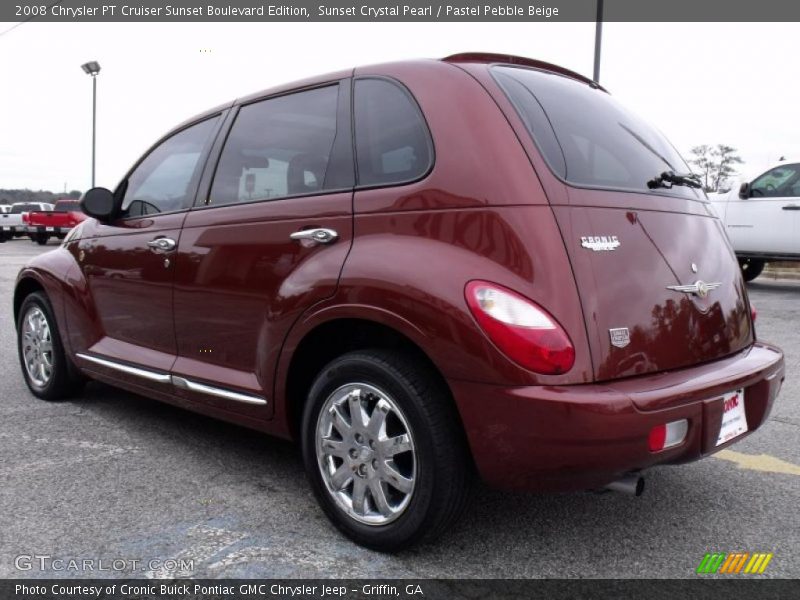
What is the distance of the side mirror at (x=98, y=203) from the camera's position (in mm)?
4023

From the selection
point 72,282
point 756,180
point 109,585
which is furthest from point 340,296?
point 756,180

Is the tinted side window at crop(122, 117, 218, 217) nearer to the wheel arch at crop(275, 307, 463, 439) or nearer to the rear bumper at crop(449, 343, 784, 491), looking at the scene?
the wheel arch at crop(275, 307, 463, 439)

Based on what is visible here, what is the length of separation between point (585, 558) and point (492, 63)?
184cm

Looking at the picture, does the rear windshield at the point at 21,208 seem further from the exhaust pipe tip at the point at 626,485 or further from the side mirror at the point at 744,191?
the exhaust pipe tip at the point at 626,485

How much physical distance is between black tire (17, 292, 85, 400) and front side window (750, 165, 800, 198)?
10420 millimetres

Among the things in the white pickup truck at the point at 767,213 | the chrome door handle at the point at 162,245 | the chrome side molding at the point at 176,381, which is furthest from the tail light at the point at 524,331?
the white pickup truck at the point at 767,213

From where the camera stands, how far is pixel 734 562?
2.58 m

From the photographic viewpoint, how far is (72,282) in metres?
4.29

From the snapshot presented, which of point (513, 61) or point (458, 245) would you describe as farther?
point (513, 61)

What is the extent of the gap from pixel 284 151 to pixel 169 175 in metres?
0.97

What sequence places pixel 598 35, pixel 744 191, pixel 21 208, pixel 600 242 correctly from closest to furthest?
pixel 600 242 → pixel 744 191 → pixel 598 35 → pixel 21 208

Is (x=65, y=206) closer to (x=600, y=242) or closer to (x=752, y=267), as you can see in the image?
(x=752, y=267)

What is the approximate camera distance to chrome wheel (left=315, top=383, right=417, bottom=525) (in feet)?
8.28

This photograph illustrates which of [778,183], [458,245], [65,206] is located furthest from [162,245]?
[65,206]
